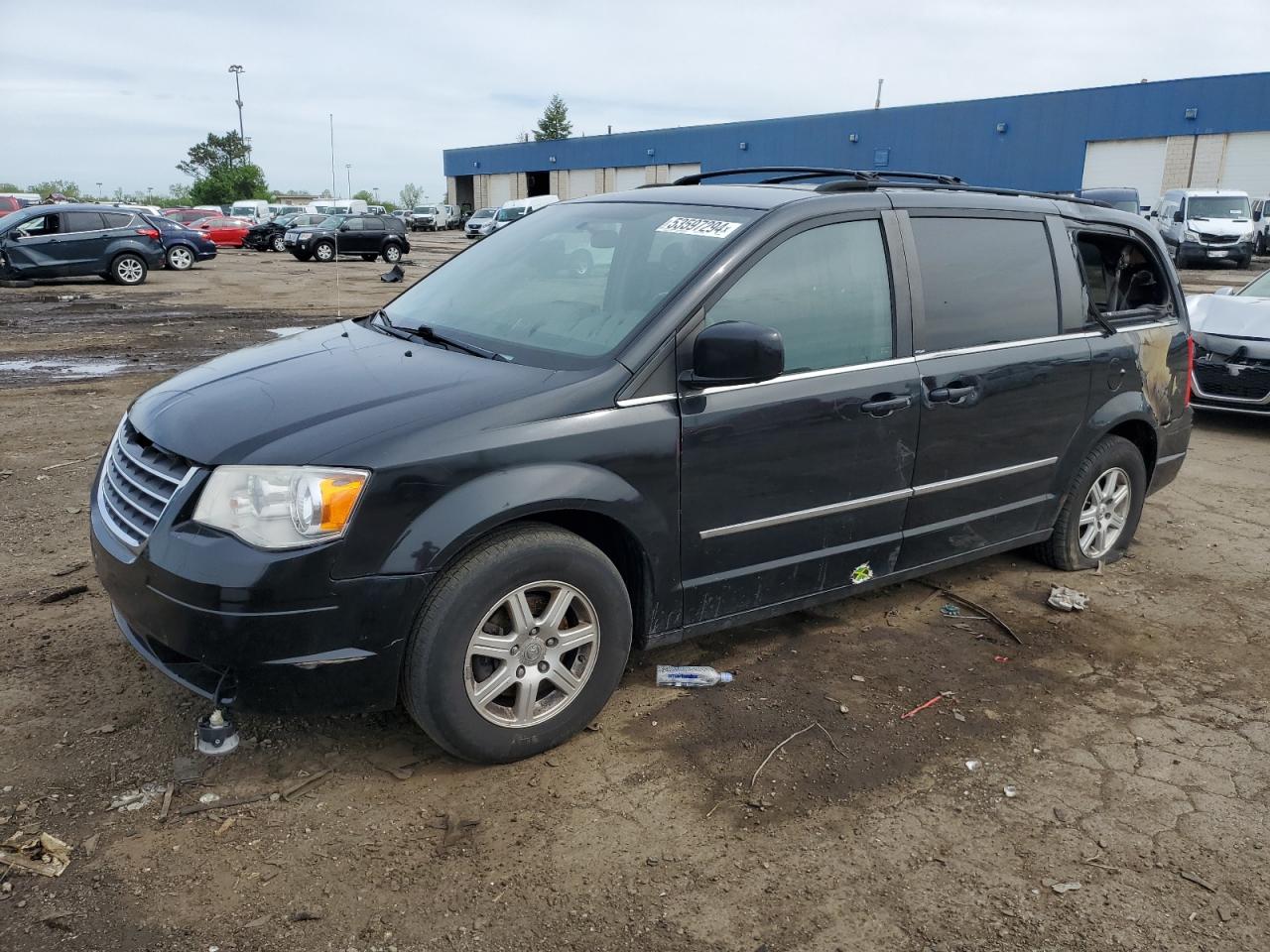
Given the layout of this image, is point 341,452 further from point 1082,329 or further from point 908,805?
point 1082,329

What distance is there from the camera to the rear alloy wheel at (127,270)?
2105 cm

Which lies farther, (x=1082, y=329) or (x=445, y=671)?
(x=1082, y=329)

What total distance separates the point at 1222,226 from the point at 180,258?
27.3 meters

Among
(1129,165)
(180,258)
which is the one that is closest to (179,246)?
(180,258)

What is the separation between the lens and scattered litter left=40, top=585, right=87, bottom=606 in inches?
170

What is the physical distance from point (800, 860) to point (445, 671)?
1.16 meters

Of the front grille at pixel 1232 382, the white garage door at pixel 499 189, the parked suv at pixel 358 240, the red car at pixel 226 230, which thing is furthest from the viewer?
the white garage door at pixel 499 189

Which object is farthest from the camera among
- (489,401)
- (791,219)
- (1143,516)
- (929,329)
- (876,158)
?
(876,158)

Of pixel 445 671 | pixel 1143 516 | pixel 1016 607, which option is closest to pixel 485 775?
pixel 445 671

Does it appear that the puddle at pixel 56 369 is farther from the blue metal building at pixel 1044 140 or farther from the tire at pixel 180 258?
the blue metal building at pixel 1044 140

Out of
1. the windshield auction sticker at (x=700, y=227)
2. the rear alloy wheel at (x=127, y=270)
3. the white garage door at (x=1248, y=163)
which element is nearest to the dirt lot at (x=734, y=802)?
the windshield auction sticker at (x=700, y=227)

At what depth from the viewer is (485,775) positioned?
10.4 feet

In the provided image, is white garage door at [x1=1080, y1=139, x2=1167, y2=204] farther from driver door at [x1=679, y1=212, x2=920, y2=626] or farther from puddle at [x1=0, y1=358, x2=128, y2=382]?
driver door at [x1=679, y1=212, x2=920, y2=626]

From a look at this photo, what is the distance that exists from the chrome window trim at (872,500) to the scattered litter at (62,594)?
288 cm
